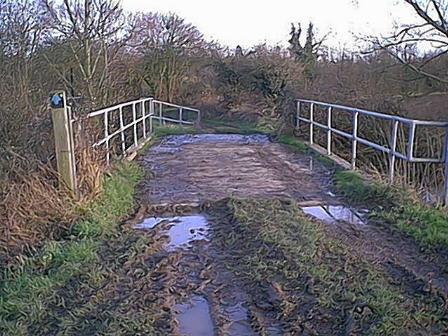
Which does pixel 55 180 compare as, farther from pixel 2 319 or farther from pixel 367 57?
pixel 367 57

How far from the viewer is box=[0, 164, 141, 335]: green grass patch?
348 centimetres

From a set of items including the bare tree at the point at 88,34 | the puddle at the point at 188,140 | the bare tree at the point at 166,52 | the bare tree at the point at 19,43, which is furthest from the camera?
the bare tree at the point at 166,52

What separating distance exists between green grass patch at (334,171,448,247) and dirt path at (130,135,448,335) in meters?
0.19

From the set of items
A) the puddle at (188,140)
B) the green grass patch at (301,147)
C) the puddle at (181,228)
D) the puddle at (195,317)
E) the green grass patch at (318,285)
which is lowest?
the puddle at (188,140)

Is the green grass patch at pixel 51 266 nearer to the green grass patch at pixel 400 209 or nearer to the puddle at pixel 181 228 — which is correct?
the puddle at pixel 181 228

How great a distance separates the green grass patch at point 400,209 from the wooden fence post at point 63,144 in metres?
3.14

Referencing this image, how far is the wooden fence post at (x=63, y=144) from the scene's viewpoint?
5570 millimetres

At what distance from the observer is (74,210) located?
5336 millimetres

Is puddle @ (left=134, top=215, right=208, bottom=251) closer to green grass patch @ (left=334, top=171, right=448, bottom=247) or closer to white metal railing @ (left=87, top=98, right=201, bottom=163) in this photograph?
white metal railing @ (left=87, top=98, right=201, bottom=163)

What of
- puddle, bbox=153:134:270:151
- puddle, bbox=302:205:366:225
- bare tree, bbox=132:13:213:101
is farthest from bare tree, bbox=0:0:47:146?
bare tree, bbox=132:13:213:101

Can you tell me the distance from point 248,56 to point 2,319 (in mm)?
18886

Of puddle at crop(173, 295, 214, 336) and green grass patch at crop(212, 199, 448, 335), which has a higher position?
green grass patch at crop(212, 199, 448, 335)

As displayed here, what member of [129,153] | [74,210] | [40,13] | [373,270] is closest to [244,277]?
[373,270]

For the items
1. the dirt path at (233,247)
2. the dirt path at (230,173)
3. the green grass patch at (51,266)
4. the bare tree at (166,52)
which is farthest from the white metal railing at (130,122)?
the bare tree at (166,52)
